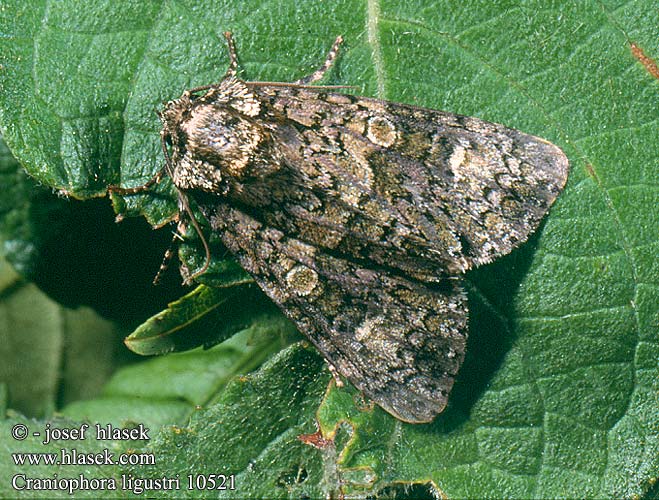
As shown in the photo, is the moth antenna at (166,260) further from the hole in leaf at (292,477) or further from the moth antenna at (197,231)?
the hole in leaf at (292,477)

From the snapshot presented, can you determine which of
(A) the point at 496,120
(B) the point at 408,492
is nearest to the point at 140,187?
(A) the point at 496,120

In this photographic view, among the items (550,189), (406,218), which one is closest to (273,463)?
(406,218)

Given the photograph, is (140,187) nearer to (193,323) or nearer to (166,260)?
(166,260)

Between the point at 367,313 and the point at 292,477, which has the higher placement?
the point at 367,313

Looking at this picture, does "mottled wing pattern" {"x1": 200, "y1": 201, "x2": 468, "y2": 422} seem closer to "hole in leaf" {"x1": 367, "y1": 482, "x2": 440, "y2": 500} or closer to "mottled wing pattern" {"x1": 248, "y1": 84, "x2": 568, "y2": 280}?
"mottled wing pattern" {"x1": 248, "y1": 84, "x2": 568, "y2": 280}

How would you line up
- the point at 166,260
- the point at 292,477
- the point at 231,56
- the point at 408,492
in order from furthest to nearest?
the point at 166,260 < the point at 408,492 < the point at 292,477 < the point at 231,56

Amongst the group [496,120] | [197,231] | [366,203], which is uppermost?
[496,120]

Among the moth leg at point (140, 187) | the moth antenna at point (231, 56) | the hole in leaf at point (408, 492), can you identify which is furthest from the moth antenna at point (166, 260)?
the hole in leaf at point (408, 492)

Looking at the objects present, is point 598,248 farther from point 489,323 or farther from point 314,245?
point 314,245
